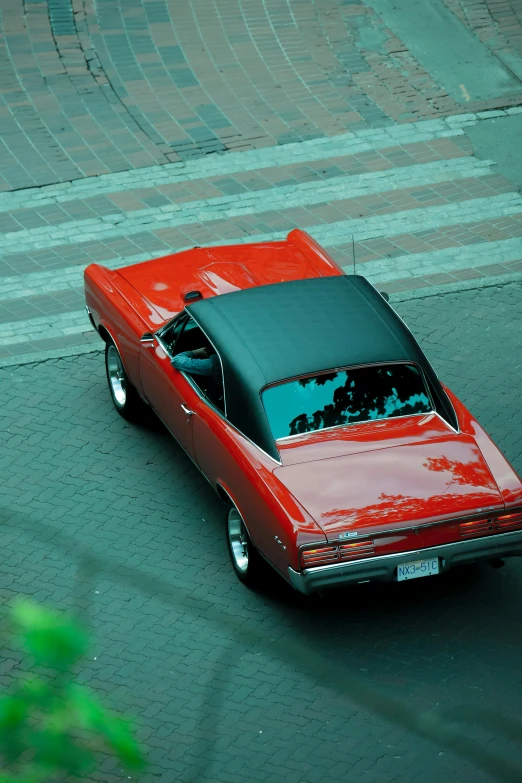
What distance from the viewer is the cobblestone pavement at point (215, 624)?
6.69m

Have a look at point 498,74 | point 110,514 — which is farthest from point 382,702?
point 498,74

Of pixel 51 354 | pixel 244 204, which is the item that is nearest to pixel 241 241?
pixel 244 204

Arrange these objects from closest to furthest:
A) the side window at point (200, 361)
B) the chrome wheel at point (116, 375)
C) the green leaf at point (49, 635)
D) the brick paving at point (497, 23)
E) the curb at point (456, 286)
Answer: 1. the green leaf at point (49, 635)
2. the side window at point (200, 361)
3. the chrome wheel at point (116, 375)
4. the curb at point (456, 286)
5. the brick paving at point (497, 23)

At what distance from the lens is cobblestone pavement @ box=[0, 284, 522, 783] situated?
6.69 meters

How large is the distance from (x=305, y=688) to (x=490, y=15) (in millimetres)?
12911

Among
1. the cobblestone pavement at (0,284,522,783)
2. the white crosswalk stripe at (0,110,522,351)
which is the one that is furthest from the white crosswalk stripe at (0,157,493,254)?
the cobblestone pavement at (0,284,522,783)

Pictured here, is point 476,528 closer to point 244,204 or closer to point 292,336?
point 292,336

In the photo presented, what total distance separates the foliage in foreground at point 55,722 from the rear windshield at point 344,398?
1961 millimetres

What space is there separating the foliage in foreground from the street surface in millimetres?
162

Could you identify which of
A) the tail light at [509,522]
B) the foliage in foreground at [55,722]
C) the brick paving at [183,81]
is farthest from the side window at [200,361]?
the brick paving at [183,81]

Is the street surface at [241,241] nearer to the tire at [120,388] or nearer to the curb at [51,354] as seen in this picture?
the curb at [51,354]

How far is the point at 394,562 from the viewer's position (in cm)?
715

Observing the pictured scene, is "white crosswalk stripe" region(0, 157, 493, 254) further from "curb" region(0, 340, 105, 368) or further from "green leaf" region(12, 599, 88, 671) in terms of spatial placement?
"green leaf" region(12, 599, 88, 671)

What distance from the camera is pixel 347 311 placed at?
845 cm
